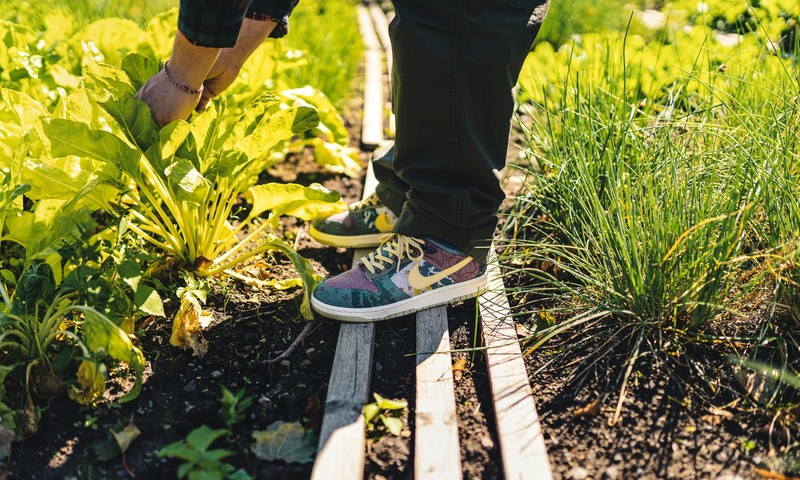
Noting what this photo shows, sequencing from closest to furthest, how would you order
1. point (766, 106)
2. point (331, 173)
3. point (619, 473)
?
1. point (619, 473)
2. point (766, 106)
3. point (331, 173)

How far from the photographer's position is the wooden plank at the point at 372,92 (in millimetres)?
2727

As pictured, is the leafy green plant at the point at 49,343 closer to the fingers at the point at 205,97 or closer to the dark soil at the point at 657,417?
the fingers at the point at 205,97

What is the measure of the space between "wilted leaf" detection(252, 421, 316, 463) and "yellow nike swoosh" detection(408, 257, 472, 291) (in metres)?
0.49

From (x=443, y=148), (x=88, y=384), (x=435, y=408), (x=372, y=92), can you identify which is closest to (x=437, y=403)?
(x=435, y=408)

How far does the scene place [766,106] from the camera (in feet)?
6.13

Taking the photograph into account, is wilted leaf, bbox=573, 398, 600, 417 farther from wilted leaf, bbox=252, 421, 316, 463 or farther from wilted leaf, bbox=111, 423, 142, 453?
wilted leaf, bbox=111, 423, 142, 453

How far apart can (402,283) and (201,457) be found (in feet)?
2.19

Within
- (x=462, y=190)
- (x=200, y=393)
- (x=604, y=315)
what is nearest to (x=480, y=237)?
(x=462, y=190)

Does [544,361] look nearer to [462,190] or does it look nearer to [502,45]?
[462,190]

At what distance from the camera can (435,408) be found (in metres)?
1.36

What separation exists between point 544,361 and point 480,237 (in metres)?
0.34

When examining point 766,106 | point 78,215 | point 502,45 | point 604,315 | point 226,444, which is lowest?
point 226,444

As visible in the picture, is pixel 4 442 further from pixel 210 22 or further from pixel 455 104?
pixel 455 104

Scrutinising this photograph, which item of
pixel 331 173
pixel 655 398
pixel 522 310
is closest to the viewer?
pixel 655 398
